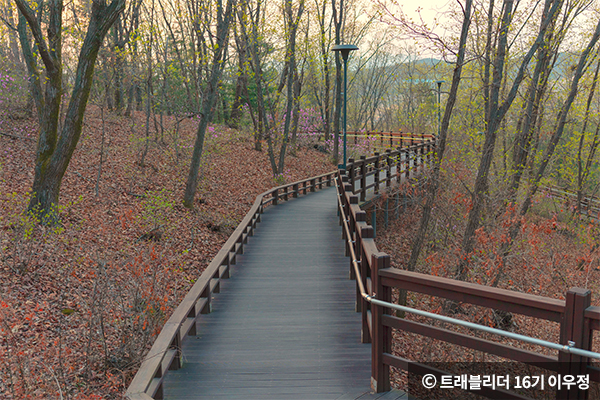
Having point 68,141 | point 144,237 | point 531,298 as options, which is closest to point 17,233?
point 68,141

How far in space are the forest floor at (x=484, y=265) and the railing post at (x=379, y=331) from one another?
1.71 meters

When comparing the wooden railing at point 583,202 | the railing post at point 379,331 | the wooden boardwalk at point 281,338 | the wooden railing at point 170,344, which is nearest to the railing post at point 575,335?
the railing post at point 379,331

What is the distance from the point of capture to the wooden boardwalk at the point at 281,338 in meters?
4.61

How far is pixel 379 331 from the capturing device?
399 centimetres

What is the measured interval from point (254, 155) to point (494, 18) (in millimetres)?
14258

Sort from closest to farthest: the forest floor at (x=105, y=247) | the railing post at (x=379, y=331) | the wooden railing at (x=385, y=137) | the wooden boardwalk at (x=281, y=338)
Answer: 1. the railing post at (x=379, y=331)
2. the wooden boardwalk at (x=281, y=338)
3. the forest floor at (x=105, y=247)
4. the wooden railing at (x=385, y=137)

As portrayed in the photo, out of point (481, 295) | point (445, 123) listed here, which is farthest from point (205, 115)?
point (481, 295)

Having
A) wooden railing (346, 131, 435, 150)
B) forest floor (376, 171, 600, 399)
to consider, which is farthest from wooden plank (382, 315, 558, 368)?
wooden railing (346, 131, 435, 150)

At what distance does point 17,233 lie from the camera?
8.96 m

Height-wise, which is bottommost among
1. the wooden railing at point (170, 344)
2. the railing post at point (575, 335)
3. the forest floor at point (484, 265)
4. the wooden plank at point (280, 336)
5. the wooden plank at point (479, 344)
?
the forest floor at point (484, 265)

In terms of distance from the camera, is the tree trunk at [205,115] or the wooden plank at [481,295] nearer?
the wooden plank at [481,295]

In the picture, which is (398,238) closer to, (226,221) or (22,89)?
(226,221)

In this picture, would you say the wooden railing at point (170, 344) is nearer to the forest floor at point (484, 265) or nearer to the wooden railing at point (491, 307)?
the wooden railing at point (491, 307)

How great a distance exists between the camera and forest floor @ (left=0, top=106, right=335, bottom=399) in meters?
5.90
